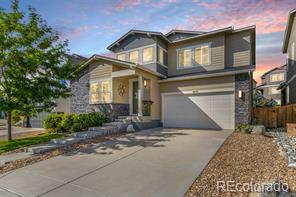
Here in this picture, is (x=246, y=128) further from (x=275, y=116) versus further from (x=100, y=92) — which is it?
(x=100, y=92)

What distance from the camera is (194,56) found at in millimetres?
13312

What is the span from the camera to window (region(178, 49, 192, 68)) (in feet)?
44.4

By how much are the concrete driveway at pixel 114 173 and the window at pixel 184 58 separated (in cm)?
837

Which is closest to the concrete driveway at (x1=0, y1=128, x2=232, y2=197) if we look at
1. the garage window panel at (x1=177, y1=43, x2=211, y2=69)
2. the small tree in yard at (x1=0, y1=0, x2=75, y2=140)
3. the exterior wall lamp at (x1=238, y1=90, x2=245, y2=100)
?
the small tree in yard at (x1=0, y1=0, x2=75, y2=140)

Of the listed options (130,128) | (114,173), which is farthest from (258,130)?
(114,173)

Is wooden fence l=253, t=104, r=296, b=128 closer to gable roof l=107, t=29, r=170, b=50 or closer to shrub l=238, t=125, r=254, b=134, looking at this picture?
shrub l=238, t=125, r=254, b=134

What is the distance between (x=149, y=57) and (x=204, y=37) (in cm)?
424

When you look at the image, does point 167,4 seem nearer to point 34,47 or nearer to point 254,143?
point 34,47

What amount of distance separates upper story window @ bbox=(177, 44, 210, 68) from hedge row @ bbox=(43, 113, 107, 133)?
23.9ft

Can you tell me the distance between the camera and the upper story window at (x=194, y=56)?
42.3ft

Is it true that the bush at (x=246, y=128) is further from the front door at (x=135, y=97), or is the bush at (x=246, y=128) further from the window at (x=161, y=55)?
the window at (x=161, y=55)

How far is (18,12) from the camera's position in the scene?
8195 millimetres

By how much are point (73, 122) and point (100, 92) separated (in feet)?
9.16

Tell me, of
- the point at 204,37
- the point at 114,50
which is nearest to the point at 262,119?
the point at 204,37
